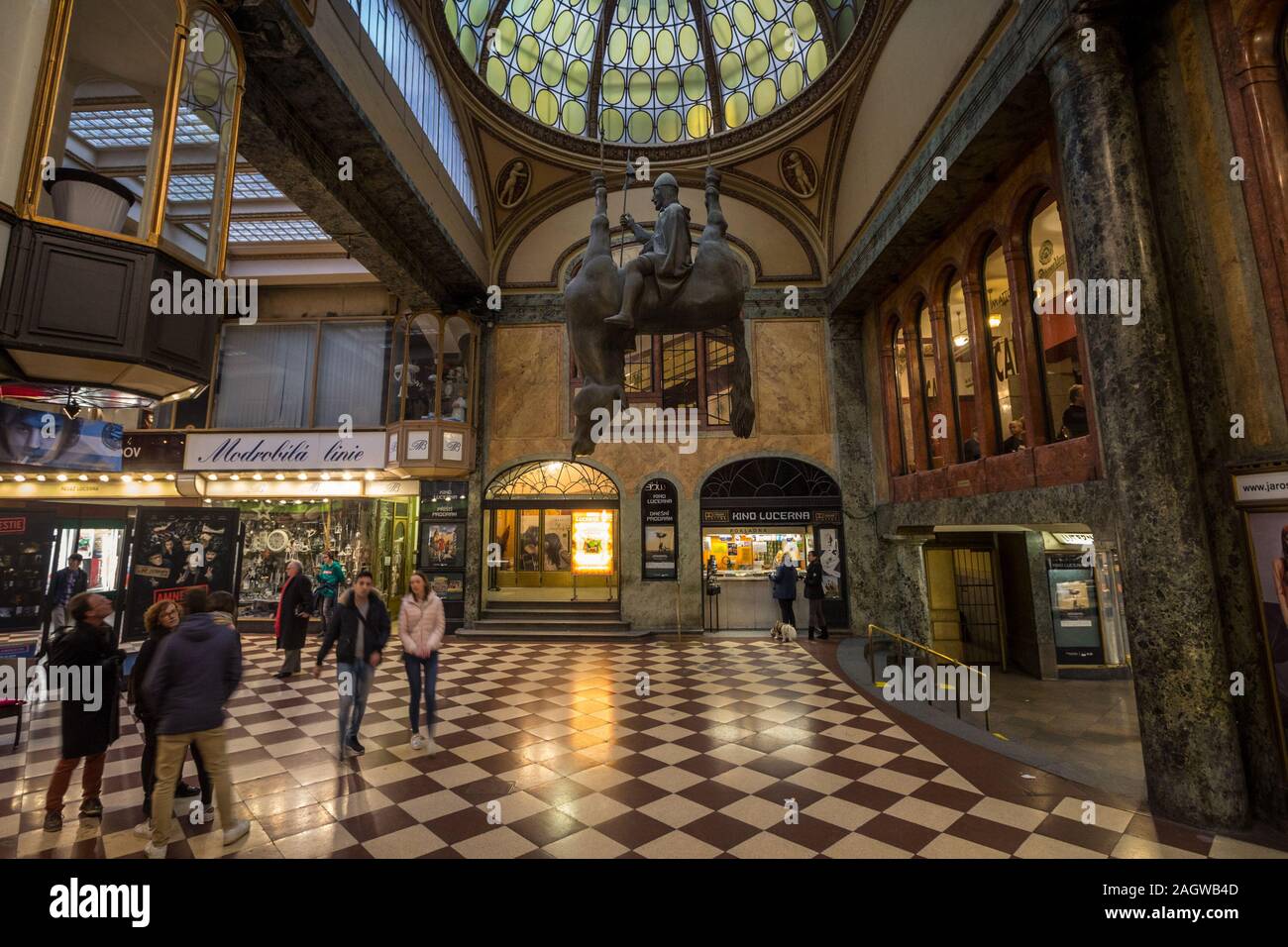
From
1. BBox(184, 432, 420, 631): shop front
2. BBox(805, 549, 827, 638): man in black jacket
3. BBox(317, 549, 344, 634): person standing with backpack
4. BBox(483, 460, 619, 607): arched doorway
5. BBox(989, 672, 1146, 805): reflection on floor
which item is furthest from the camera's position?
BBox(184, 432, 420, 631): shop front

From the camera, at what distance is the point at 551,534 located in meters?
15.3

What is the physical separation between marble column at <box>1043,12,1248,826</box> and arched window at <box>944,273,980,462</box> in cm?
425

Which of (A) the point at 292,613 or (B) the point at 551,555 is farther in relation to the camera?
(B) the point at 551,555

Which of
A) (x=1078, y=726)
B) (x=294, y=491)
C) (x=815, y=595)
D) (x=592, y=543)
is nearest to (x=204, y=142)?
(x=294, y=491)

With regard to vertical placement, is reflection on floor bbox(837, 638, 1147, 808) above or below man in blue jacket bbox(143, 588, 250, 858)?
below

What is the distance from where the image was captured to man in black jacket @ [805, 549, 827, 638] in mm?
11320

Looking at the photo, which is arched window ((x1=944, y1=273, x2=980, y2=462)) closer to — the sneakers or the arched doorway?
the arched doorway

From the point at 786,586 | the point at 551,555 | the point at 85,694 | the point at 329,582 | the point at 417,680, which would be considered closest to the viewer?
the point at 85,694

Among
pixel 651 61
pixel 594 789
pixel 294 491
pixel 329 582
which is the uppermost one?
pixel 651 61

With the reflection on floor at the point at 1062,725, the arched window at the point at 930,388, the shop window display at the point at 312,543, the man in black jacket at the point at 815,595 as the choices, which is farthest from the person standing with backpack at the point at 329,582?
the arched window at the point at 930,388

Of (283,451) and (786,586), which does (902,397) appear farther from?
(283,451)

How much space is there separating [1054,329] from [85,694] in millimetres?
10877

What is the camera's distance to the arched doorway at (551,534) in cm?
1301

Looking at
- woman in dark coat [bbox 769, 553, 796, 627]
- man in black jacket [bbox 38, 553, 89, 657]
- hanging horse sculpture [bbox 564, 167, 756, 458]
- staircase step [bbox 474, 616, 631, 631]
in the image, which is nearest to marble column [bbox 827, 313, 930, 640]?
woman in dark coat [bbox 769, 553, 796, 627]
